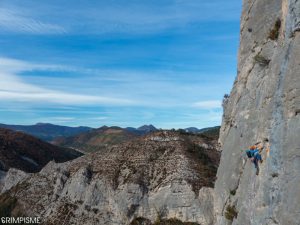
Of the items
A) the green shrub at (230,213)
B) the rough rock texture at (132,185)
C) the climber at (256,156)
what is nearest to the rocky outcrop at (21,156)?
the rough rock texture at (132,185)

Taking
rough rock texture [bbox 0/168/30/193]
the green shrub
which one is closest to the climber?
the green shrub

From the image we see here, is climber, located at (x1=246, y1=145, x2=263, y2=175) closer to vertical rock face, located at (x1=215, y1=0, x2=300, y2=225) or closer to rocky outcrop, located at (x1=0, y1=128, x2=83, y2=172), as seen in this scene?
vertical rock face, located at (x1=215, y1=0, x2=300, y2=225)

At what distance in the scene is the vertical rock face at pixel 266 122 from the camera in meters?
25.1

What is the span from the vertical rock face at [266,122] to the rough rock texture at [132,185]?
14150mm

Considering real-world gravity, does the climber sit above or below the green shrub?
above

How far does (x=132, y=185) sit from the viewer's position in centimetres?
6341

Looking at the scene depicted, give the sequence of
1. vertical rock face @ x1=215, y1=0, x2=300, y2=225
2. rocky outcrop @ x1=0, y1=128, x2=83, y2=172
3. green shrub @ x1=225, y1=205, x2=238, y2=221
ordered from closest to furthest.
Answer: vertical rock face @ x1=215, y1=0, x2=300, y2=225 < green shrub @ x1=225, y1=205, x2=238, y2=221 < rocky outcrop @ x1=0, y1=128, x2=83, y2=172

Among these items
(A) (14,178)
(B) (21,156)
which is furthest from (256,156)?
(B) (21,156)

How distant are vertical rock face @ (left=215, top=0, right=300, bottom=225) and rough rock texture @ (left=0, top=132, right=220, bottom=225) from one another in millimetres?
14150

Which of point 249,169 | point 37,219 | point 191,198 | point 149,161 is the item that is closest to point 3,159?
point 37,219

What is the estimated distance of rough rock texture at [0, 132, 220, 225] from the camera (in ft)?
193

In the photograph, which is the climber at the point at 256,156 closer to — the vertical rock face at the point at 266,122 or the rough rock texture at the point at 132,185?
the vertical rock face at the point at 266,122

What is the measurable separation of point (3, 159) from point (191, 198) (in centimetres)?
10997

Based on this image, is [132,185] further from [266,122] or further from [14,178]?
[14,178]
